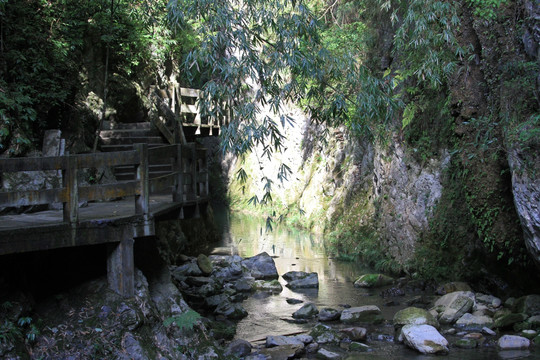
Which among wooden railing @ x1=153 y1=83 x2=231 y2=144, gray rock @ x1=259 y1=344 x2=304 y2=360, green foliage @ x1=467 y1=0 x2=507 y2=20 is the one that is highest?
green foliage @ x1=467 y1=0 x2=507 y2=20

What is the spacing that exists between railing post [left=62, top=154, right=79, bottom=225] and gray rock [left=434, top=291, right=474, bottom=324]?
20.9ft

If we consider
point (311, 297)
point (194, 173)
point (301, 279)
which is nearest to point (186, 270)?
point (301, 279)

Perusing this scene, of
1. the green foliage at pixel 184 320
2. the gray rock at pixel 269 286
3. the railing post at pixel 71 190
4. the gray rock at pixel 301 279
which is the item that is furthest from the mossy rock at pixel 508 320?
the railing post at pixel 71 190

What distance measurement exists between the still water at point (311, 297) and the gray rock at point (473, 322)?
29.5 inches

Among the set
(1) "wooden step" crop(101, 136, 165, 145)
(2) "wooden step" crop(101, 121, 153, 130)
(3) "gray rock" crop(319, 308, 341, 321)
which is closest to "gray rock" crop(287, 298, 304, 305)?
(3) "gray rock" crop(319, 308, 341, 321)

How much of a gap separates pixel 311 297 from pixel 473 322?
3.41 meters

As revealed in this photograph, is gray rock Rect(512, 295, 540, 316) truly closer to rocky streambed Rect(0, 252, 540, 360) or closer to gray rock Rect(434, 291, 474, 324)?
rocky streambed Rect(0, 252, 540, 360)

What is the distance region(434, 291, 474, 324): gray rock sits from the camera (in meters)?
8.88

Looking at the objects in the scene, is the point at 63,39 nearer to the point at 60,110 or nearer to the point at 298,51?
the point at 60,110

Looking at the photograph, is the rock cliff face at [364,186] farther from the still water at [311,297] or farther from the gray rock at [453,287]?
the gray rock at [453,287]

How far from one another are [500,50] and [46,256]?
826cm

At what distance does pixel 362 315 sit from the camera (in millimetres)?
9102

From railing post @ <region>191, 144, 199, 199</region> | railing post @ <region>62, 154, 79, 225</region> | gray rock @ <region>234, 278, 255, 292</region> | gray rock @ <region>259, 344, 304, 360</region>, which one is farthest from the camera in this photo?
gray rock @ <region>234, 278, 255, 292</region>

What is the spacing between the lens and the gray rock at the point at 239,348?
7304 millimetres
